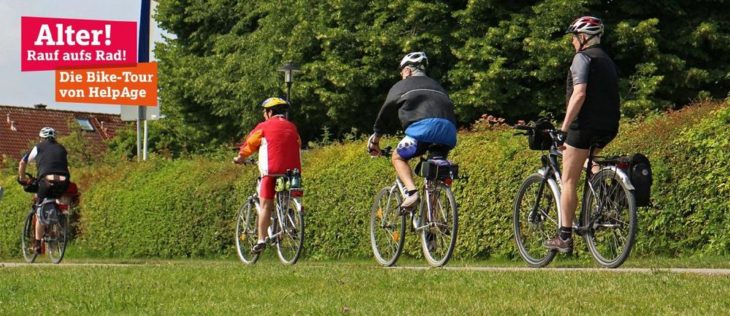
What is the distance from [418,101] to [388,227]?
54.2 inches

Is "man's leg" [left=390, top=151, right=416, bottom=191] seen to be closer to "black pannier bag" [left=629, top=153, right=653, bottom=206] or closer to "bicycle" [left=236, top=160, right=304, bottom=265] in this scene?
"bicycle" [left=236, top=160, right=304, bottom=265]

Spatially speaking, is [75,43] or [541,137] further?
[75,43]

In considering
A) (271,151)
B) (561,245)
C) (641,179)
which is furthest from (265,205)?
(641,179)

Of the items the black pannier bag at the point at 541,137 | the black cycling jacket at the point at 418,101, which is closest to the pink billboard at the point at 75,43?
the black cycling jacket at the point at 418,101

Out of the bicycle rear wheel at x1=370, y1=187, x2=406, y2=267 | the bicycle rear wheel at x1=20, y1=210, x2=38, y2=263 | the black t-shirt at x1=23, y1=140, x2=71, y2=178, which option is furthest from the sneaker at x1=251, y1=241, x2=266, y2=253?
the bicycle rear wheel at x1=20, y1=210, x2=38, y2=263

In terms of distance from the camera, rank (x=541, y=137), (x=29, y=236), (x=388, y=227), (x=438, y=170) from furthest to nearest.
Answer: (x=29, y=236) → (x=388, y=227) → (x=438, y=170) → (x=541, y=137)

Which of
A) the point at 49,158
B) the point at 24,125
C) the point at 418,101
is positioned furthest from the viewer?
the point at 24,125

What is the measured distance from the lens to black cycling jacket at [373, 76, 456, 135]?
9594mm

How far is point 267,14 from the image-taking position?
31766mm

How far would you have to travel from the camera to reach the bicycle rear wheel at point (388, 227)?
10.1 metres

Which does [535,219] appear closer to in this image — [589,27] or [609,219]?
[609,219]

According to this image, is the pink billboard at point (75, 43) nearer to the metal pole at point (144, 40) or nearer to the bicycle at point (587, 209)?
the metal pole at point (144, 40)

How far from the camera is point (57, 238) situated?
15.4m

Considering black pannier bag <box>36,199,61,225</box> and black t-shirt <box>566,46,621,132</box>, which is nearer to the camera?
black t-shirt <box>566,46,621,132</box>
